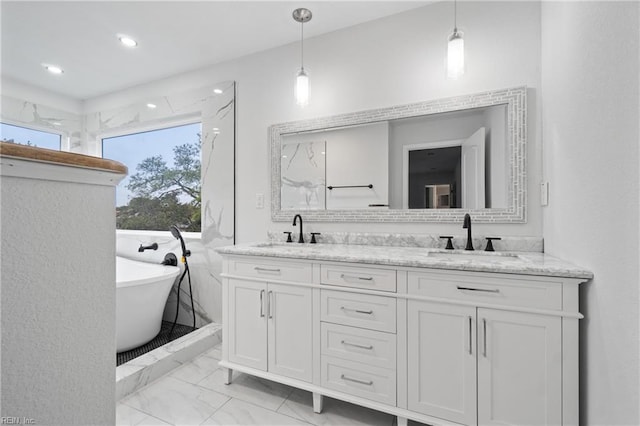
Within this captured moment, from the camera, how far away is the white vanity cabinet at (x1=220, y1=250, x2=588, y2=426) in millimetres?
1205

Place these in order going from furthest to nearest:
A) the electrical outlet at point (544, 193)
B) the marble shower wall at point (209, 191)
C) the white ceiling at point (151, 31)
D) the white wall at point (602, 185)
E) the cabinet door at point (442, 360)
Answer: the marble shower wall at point (209, 191)
the white ceiling at point (151, 31)
the electrical outlet at point (544, 193)
the cabinet door at point (442, 360)
the white wall at point (602, 185)

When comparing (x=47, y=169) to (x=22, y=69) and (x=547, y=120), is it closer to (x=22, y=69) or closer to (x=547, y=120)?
(x=547, y=120)

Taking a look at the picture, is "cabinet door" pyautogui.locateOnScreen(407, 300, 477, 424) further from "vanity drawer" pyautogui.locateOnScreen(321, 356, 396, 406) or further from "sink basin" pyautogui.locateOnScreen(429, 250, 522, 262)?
"sink basin" pyautogui.locateOnScreen(429, 250, 522, 262)

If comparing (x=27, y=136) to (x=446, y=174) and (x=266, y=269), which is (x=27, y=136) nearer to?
(x=266, y=269)

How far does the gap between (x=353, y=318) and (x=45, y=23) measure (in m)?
3.08

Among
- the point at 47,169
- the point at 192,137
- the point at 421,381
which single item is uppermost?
the point at 192,137

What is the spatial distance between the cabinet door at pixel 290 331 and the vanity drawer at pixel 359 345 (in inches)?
4.5

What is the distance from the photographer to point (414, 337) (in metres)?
Answer: 1.42

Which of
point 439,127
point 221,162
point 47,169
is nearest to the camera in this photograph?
point 47,169

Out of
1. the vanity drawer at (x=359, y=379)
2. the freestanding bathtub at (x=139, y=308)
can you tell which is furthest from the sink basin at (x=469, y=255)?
the freestanding bathtub at (x=139, y=308)

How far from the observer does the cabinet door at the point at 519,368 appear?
46.9 inches

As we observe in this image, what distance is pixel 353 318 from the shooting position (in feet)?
5.09

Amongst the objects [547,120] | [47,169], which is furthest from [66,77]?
[547,120]

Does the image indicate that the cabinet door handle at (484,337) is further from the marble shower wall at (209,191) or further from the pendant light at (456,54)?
the marble shower wall at (209,191)
